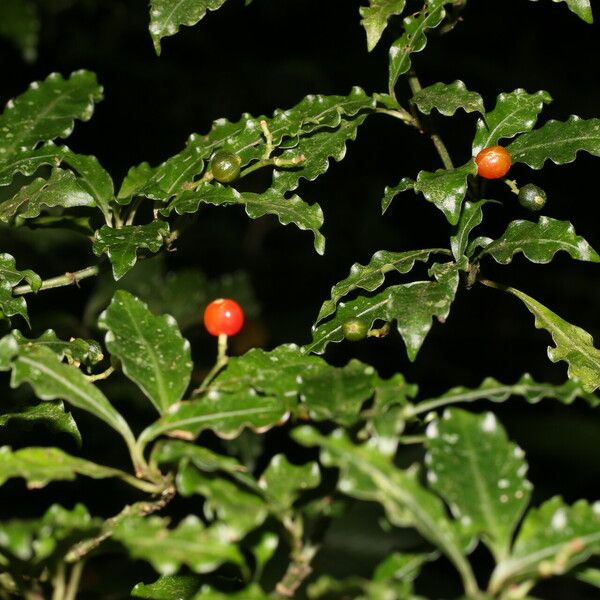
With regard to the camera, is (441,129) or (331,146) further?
(441,129)

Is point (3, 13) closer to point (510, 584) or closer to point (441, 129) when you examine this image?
point (441, 129)

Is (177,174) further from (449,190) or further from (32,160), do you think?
(449,190)

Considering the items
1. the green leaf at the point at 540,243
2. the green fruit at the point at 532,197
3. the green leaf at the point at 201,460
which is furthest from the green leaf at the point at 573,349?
the green leaf at the point at 201,460

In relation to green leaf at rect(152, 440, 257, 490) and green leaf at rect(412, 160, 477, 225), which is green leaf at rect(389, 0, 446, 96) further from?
green leaf at rect(152, 440, 257, 490)

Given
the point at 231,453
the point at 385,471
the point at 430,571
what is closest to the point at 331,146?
the point at 385,471

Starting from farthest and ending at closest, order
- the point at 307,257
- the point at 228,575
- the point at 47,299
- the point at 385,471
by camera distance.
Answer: the point at 307,257 < the point at 47,299 < the point at 228,575 < the point at 385,471

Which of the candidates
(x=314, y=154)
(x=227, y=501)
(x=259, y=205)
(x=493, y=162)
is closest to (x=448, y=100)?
(x=493, y=162)
